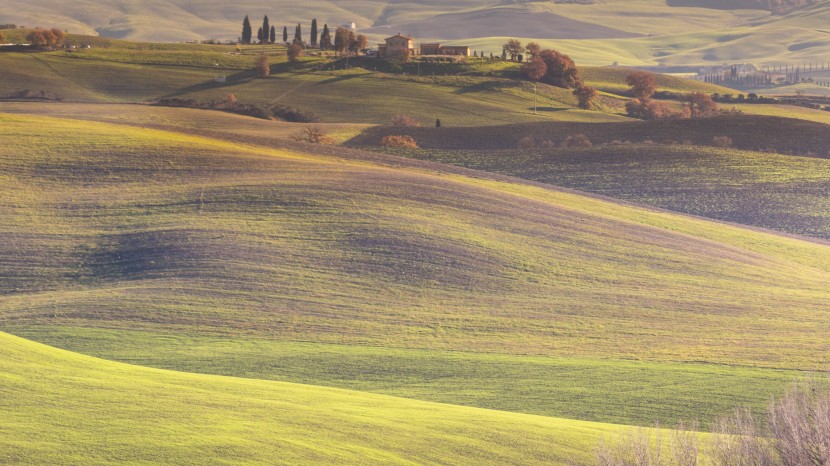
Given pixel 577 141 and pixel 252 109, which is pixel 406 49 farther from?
pixel 577 141

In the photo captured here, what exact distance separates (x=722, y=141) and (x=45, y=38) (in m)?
87.1

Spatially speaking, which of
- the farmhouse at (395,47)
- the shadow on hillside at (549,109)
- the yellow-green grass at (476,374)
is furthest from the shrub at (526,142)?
the farmhouse at (395,47)

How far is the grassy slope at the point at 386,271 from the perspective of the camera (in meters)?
34.6

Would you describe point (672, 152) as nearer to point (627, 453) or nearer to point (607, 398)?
point (607, 398)

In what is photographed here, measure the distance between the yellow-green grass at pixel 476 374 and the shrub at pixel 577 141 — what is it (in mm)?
52663

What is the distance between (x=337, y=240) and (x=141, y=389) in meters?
24.8

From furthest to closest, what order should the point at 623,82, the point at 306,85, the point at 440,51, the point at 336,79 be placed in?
1. the point at 623,82
2. the point at 440,51
3. the point at 336,79
4. the point at 306,85

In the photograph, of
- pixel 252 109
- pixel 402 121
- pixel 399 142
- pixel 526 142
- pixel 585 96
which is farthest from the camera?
pixel 585 96

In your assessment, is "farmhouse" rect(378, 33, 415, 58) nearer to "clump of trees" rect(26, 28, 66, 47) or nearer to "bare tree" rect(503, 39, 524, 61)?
"bare tree" rect(503, 39, 524, 61)

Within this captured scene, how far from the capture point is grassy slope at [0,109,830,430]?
1363 inches

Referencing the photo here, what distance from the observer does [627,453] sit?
67.6ft

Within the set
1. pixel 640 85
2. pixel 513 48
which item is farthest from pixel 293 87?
pixel 640 85

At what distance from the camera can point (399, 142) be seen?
83438mm

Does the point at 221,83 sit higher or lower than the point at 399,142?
higher
